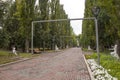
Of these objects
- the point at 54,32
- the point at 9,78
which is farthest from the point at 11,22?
the point at 9,78

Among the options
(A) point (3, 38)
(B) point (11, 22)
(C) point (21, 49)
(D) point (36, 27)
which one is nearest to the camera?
(A) point (3, 38)

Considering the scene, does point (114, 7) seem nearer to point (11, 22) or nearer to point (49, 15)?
point (11, 22)

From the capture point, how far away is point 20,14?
150 ft

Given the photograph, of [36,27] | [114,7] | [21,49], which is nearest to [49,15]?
[36,27]

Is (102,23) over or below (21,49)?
over

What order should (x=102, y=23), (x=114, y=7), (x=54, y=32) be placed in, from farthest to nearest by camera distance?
(x=54, y=32) < (x=102, y=23) < (x=114, y=7)

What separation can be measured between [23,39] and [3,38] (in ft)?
64.4

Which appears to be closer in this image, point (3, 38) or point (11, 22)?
point (3, 38)

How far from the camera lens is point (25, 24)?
46188 mm

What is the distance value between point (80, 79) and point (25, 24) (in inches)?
1336

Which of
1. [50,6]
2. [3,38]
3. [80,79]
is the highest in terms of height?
[50,6]

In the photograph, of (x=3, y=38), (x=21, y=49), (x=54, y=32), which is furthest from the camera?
(x=54, y=32)

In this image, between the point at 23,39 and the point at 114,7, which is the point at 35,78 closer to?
the point at 114,7

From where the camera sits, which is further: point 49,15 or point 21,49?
point 49,15
